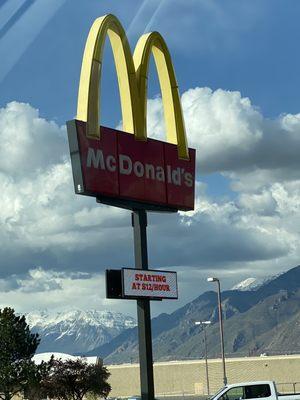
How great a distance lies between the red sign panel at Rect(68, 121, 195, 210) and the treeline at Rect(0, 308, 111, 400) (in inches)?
1206

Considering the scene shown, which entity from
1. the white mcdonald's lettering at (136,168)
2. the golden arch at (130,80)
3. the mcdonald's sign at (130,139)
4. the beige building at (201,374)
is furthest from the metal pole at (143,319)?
the beige building at (201,374)

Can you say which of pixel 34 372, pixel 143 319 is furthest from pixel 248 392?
pixel 34 372

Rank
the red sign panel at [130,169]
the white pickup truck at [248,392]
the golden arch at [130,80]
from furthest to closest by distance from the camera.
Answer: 1. the white pickup truck at [248,392]
2. the golden arch at [130,80]
3. the red sign panel at [130,169]

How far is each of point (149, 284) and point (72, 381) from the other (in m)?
32.4

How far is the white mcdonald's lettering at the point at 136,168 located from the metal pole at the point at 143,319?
1685 millimetres

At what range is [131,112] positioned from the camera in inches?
1201

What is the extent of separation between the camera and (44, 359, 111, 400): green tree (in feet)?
195

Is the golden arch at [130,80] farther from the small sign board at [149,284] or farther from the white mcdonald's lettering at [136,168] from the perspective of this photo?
the small sign board at [149,284]

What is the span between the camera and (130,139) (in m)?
30.4

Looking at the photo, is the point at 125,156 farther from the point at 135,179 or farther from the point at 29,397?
the point at 29,397

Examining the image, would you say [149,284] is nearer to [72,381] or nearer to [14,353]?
[72,381]

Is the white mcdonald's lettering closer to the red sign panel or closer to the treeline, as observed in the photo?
the red sign panel

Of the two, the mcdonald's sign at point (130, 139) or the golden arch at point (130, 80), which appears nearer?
the mcdonald's sign at point (130, 139)

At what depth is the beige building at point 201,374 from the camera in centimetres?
11881
